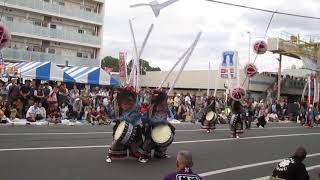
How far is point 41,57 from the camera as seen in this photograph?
53844 mm

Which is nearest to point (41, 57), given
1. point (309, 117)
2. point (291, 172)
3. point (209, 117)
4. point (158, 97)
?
point (309, 117)

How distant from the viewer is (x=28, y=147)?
13.3 meters

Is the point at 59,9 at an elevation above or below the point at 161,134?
above

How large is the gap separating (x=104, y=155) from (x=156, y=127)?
59.6 inches

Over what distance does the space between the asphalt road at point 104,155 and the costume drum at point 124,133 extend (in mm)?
551

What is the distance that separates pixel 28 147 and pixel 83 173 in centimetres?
373

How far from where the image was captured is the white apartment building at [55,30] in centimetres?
5166

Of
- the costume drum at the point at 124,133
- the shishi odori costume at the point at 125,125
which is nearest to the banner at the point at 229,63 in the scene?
the shishi odori costume at the point at 125,125

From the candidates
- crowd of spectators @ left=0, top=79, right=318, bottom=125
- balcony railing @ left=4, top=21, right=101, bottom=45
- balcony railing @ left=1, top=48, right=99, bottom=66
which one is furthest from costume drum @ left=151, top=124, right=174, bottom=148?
balcony railing @ left=4, top=21, right=101, bottom=45

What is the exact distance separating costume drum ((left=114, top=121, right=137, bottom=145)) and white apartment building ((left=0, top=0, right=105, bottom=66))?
40.4 meters

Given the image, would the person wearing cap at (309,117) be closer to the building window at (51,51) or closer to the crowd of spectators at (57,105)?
the crowd of spectators at (57,105)

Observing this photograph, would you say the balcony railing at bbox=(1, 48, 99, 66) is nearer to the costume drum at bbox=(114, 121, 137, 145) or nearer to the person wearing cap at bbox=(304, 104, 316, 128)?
the person wearing cap at bbox=(304, 104, 316, 128)

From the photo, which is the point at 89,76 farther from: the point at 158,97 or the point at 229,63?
the point at 158,97

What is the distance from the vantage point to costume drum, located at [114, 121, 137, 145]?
11.6 m
